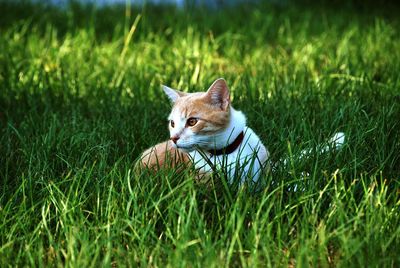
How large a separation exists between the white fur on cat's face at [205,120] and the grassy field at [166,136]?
0.68 feet

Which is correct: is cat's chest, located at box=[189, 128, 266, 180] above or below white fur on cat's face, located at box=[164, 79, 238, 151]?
below

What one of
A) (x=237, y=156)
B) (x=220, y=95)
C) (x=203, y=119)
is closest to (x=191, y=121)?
(x=203, y=119)

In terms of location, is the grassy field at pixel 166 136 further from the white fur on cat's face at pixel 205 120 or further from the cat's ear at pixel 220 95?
the cat's ear at pixel 220 95

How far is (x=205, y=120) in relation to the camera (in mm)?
2836

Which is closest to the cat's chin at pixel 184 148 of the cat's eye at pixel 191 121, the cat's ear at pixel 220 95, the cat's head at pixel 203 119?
the cat's head at pixel 203 119

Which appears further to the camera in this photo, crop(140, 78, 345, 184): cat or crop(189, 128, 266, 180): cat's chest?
crop(140, 78, 345, 184): cat

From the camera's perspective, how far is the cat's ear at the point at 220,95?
2842 mm

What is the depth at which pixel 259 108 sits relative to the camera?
363 centimetres

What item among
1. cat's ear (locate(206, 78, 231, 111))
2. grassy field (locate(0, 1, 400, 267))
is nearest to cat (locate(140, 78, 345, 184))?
cat's ear (locate(206, 78, 231, 111))

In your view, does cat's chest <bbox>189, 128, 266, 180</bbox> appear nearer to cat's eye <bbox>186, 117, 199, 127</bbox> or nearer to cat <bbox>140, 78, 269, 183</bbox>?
cat <bbox>140, 78, 269, 183</bbox>

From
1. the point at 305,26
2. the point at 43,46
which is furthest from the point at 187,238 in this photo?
the point at 305,26

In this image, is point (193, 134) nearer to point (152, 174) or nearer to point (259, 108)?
point (152, 174)

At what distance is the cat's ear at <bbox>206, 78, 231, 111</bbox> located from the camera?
112 inches

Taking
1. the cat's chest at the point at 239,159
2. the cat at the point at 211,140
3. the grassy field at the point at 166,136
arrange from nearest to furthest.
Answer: the grassy field at the point at 166,136
the cat's chest at the point at 239,159
the cat at the point at 211,140
